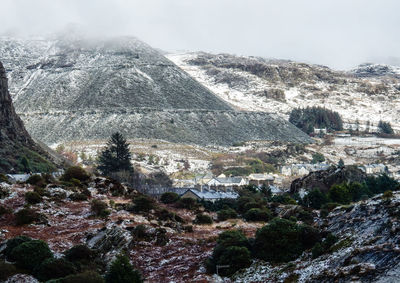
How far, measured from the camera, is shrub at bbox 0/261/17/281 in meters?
25.2

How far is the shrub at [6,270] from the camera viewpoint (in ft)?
82.7

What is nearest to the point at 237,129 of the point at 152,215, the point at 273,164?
the point at 273,164

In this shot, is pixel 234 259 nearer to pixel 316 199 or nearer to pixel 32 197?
pixel 32 197

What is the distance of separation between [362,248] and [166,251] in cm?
1474

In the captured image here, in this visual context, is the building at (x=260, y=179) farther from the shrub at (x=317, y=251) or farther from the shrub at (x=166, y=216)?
the shrub at (x=317, y=251)

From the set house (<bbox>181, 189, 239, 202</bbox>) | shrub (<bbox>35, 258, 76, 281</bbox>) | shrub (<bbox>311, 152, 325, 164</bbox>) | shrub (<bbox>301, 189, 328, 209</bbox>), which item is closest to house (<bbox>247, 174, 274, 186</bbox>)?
shrub (<bbox>311, 152, 325, 164</bbox>)

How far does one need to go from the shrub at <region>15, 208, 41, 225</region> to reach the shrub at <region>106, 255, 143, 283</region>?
14345 mm

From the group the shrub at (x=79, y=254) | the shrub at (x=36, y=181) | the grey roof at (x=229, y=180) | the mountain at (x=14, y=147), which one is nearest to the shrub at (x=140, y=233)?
the shrub at (x=79, y=254)

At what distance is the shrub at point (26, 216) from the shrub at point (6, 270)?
36.4 ft

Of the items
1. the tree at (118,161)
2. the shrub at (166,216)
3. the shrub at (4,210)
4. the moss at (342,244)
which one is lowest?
the tree at (118,161)

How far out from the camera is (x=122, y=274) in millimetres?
24500

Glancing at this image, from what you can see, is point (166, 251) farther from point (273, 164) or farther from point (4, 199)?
point (273, 164)

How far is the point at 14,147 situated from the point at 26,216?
48.2m

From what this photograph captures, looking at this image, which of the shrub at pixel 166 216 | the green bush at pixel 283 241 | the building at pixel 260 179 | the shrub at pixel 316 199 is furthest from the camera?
the building at pixel 260 179
